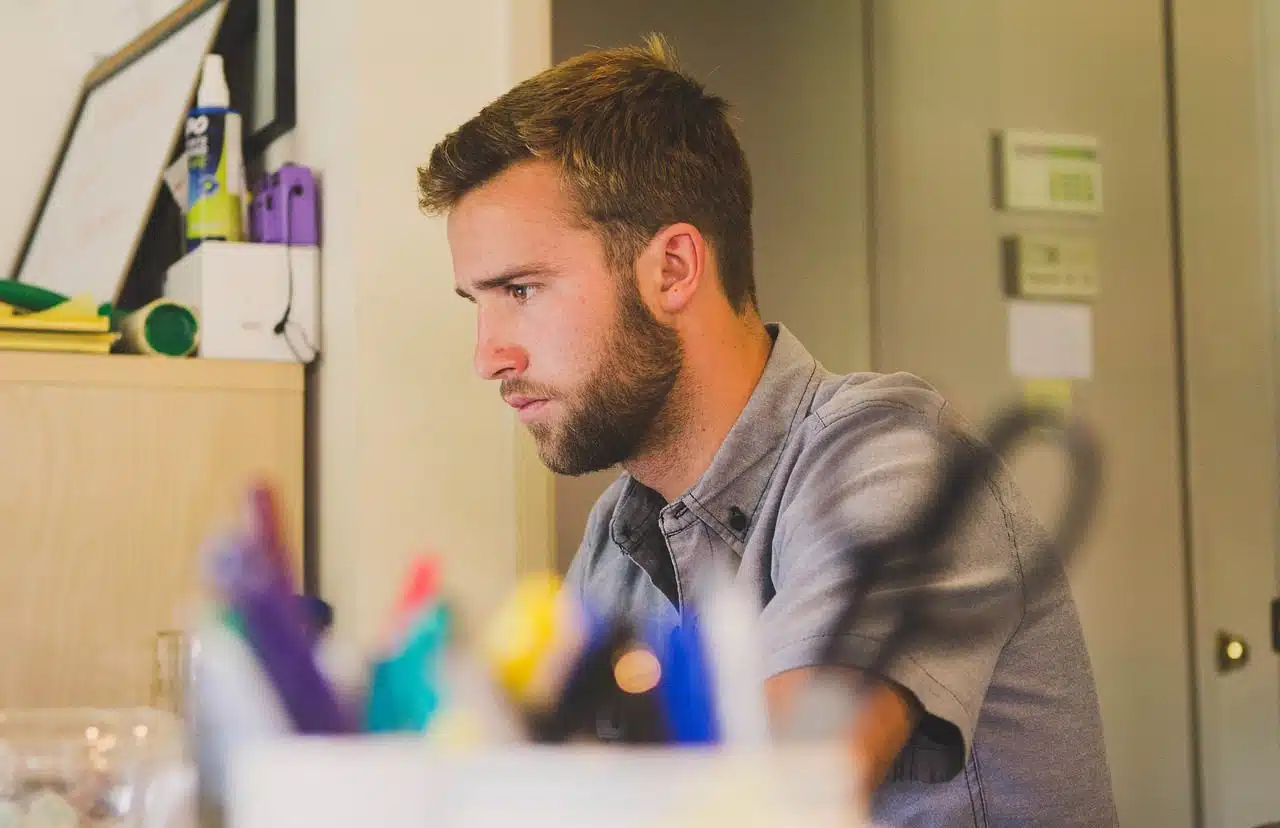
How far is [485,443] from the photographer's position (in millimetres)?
1626

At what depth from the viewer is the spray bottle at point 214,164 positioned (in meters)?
1.71

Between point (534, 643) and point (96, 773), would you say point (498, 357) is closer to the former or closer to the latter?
point (96, 773)

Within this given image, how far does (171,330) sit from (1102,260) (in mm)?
1368

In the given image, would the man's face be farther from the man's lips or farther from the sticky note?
the sticky note

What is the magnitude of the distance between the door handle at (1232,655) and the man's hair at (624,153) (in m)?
1.23

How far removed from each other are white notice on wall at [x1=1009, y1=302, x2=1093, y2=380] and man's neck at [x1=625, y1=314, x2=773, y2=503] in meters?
1.00

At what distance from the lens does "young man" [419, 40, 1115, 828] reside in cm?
95

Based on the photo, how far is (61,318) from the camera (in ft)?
5.11

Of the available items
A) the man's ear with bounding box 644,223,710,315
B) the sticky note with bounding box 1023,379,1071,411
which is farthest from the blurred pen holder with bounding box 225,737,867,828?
the sticky note with bounding box 1023,379,1071,411

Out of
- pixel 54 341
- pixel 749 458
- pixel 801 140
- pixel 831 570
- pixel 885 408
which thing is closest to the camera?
pixel 831 570

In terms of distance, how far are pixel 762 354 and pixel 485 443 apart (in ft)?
1.65

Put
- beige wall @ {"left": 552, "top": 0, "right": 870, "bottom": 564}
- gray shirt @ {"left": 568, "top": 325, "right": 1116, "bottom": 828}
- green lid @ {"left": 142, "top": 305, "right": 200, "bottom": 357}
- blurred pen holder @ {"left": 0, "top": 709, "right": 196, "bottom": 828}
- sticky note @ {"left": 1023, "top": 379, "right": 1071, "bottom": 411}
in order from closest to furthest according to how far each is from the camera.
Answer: blurred pen holder @ {"left": 0, "top": 709, "right": 196, "bottom": 828}, gray shirt @ {"left": 568, "top": 325, "right": 1116, "bottom": 828}, green lid @ {"left": 142, "top": 305, "right": 200, "bottom": 357}, beige wall @ {"left": 552, "top": 0, "right": 870, "bottom": 564}, sticky note @ {"left": 1023, "top": 379, "right": 1071, "bottom": 411}

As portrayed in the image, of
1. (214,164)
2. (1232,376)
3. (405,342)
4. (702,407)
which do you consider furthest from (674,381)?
(1232,376)

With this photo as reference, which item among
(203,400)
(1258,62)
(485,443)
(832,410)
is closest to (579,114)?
(832,410)
